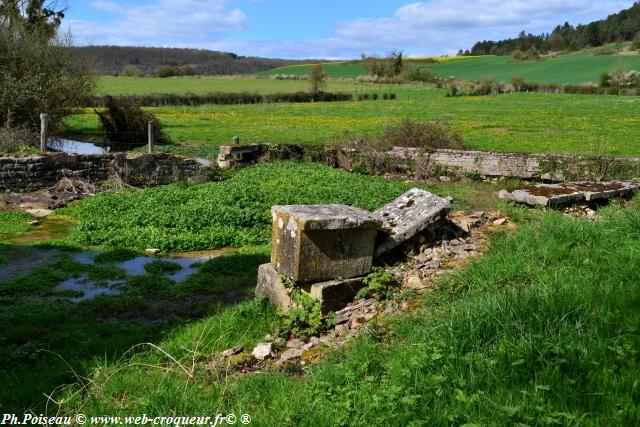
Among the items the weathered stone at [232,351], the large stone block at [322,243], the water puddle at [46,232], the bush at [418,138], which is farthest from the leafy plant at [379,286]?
the bush at [418,138]

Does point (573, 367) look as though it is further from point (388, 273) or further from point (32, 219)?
point (32, 219)

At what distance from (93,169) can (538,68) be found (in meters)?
94.9

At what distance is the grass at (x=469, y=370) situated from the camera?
321 cm

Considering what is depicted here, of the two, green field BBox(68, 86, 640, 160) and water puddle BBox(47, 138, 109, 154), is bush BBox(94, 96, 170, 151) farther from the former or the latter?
green field BBox(68, 86, 640, 160)

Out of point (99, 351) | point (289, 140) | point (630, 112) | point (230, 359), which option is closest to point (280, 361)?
point (230, 359)

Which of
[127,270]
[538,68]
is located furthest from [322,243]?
[538,68]

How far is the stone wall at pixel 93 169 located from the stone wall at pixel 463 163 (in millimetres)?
3382

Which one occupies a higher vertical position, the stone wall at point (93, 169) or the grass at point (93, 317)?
the stone wall at point (93, 169)

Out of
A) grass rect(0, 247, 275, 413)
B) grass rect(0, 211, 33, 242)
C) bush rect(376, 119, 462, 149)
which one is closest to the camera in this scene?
grass rect(0, 247, 275, 413)

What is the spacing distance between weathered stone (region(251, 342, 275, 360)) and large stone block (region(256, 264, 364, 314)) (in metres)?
0.81

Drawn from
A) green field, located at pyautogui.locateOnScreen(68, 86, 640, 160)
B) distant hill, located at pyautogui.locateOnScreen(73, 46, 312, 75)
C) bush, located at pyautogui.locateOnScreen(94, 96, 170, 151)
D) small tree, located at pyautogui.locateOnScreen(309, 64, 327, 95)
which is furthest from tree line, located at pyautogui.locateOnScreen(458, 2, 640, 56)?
bush, located at pyautogui.locateOnScreen(94, 96, 170, 151)

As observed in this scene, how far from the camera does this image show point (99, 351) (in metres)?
5.84

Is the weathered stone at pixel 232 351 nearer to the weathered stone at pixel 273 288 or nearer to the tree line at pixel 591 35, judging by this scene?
the weathered stone at pixel 273 288

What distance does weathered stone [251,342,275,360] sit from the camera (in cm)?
531
